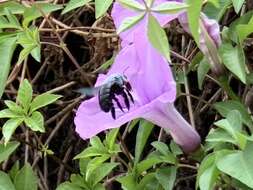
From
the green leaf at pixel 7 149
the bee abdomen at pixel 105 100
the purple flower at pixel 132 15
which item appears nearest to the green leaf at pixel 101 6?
the purple flower at pixel 132 15

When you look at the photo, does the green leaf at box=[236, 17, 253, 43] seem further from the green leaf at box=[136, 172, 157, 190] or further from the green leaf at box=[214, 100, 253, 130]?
the green leaf at box=[136, 172, 157, 190]

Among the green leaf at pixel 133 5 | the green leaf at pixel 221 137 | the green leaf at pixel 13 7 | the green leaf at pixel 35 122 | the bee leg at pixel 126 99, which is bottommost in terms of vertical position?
the green leaf at pixel 221 137

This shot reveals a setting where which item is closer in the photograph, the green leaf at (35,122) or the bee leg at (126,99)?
the bee leg at (126,99)

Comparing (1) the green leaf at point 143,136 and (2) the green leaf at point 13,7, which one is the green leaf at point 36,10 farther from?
(1) the green leaf at point 143,136

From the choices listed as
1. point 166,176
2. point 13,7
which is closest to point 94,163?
point 166,176

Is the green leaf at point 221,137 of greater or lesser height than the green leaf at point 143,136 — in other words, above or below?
above
